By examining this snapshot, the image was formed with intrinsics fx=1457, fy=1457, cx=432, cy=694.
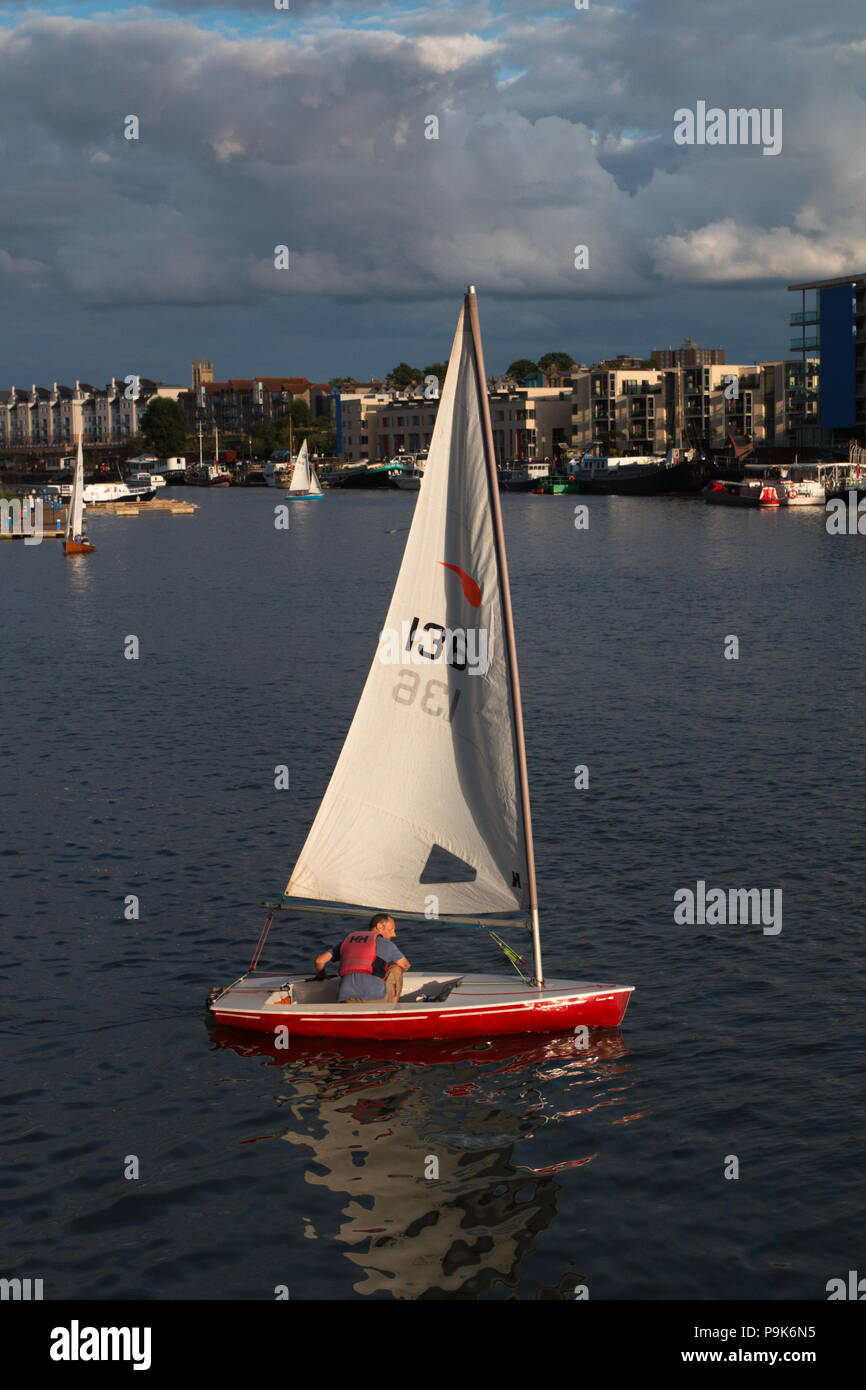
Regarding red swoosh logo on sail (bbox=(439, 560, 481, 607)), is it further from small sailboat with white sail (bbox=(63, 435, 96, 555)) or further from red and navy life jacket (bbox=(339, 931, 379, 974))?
small sailboat with white sail (bbox=(63, 435, 96, 555))

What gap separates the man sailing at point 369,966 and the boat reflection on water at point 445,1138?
809mm

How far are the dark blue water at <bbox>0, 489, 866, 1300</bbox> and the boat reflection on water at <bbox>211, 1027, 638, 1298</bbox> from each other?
0.15 ft

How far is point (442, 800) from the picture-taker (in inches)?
856

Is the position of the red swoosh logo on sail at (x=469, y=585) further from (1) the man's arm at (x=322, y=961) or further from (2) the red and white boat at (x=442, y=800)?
(1) the man's arm at (x=322, y=961)

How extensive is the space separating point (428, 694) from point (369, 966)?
13.2 feet

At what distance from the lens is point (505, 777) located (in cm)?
2131

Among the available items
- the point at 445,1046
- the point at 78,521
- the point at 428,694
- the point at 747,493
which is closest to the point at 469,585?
the point at 428,694

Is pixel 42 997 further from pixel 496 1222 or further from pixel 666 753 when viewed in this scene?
pixel 666 753

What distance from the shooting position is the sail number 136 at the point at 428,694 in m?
21.3

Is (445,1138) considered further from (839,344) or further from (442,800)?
(839,344)

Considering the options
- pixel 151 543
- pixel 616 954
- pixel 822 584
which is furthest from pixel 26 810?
pixel 151 543

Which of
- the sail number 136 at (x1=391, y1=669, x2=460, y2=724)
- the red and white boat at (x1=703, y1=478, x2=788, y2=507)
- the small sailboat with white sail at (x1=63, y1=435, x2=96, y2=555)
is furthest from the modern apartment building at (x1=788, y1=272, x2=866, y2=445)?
the sail number 136 at (x1=391, y1=669, x2=460, y2=724)

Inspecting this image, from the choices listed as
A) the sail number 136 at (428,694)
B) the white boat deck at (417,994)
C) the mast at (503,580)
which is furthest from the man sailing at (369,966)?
the sail number 136 at (428,694)

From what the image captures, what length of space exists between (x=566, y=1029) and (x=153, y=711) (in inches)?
1195
